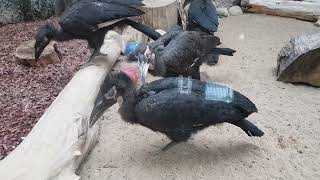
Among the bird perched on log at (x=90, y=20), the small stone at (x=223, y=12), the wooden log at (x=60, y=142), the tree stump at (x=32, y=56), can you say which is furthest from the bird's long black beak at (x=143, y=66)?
the small stone at (x=223, y=12)

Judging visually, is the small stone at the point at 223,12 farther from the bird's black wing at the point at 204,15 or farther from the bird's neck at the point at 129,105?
the bird's neck at the point at 129,105

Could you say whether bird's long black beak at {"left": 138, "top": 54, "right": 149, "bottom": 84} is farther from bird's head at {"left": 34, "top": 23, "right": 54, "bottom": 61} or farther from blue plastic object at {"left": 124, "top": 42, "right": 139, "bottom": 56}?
bird's head at {"left": 34, "top": 23, "right": 54, "bottom": 61}

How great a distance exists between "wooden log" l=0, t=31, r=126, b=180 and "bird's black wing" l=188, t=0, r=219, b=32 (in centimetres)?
230

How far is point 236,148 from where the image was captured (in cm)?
411

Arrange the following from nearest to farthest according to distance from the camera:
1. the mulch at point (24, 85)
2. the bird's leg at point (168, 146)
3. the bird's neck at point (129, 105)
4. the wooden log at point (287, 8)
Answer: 1. the bird's neck at point (129, 105)
2. the bird's leg at point (168, 146)
3. the mulch at point (24, 85)
4. the wooden log at point (287, 8)

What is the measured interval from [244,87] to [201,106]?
1.88 m

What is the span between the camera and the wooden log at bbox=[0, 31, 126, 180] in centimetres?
317

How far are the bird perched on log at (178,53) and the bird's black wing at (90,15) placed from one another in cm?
53

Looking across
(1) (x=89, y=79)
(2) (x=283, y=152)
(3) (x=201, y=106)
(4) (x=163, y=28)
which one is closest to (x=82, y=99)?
(1) (x=89, y=79)

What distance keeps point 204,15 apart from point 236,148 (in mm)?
2921

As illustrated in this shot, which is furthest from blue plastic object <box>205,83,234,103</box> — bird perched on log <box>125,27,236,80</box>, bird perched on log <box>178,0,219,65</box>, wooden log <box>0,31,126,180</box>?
bird perched on log <box>178,0,219,65</box>

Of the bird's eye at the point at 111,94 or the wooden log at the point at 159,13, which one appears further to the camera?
the wooden log at the point at 159,13

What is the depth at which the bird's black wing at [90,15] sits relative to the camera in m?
5.22

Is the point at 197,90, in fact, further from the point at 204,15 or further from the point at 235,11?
the point at 235,11
